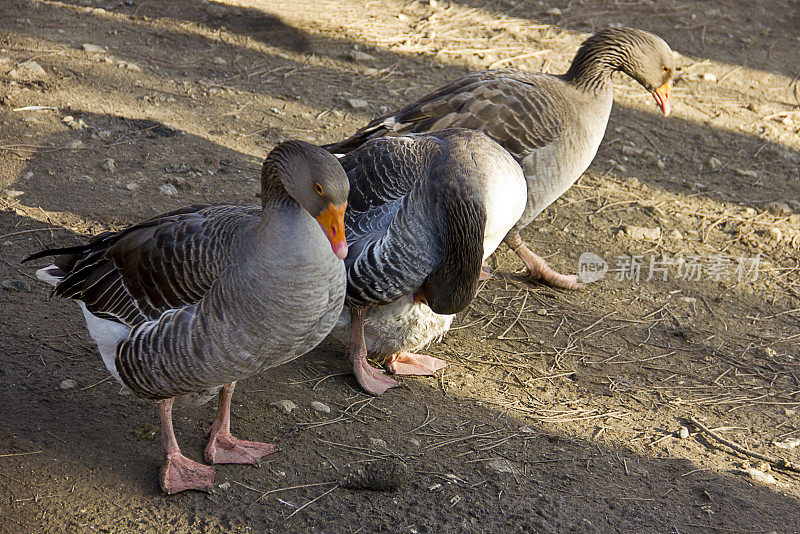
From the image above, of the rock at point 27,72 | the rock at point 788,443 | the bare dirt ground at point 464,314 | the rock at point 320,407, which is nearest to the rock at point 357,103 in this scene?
the bare dirt ground at point 464,314

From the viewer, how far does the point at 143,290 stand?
3398 mm

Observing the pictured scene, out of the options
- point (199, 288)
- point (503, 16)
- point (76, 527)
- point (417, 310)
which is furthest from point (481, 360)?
point (503, 16)

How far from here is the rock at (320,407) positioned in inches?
163

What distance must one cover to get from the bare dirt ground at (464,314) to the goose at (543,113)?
844 millimetres

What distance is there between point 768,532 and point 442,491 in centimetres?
156

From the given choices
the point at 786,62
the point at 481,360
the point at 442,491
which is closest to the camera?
the point at 442,491

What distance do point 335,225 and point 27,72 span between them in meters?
4.91

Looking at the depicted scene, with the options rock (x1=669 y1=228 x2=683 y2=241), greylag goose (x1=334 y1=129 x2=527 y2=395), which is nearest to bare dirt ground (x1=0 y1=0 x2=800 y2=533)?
rock (x1=669 y1=228 x2=683 y2=241)

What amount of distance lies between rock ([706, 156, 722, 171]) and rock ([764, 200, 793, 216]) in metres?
0.62

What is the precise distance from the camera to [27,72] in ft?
21.8

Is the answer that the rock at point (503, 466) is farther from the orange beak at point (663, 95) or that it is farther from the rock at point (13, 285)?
the orange beak at point (663, 95)

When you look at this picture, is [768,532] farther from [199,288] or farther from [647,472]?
[199,288]

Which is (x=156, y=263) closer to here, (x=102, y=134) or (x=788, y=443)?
(x=102, y=134)

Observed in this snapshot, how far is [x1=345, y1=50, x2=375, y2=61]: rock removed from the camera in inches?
303
